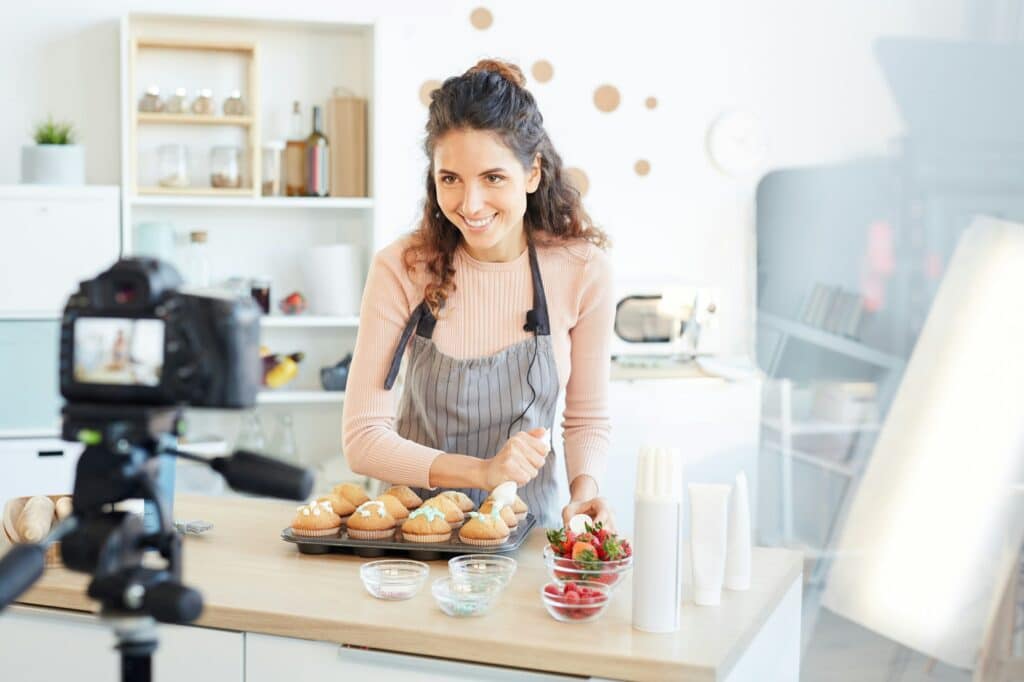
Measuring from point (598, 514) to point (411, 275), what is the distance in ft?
1.88

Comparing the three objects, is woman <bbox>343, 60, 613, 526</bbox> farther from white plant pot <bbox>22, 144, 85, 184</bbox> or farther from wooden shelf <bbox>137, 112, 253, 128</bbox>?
white plant pot <bbox>22, 144, 85, 184</bbox>

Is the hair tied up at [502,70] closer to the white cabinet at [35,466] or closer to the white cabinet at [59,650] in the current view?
the white cabinet at [59,650]

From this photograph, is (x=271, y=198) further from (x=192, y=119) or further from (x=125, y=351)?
(x=125, y=351)

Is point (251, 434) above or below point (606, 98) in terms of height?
below

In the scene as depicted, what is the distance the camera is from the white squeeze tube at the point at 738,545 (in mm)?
1816

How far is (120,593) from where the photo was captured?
38.8 inches

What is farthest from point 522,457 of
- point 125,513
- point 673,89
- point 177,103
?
point 673,89

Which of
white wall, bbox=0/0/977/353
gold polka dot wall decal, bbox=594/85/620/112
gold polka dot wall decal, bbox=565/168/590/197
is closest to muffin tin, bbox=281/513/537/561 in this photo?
white wall, bbox=0/0/977/353

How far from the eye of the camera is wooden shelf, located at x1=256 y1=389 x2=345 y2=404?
13.2ft

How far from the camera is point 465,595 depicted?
1667 millimetres

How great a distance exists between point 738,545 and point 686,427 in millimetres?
2262

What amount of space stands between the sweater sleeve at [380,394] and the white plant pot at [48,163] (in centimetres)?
197

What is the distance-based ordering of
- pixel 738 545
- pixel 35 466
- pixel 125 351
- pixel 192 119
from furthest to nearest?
pixel 192 119, pixel 35 466, pixel 738 545, pixel 125 351

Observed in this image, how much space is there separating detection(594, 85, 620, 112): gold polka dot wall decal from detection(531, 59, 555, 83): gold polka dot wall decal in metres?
0.19
